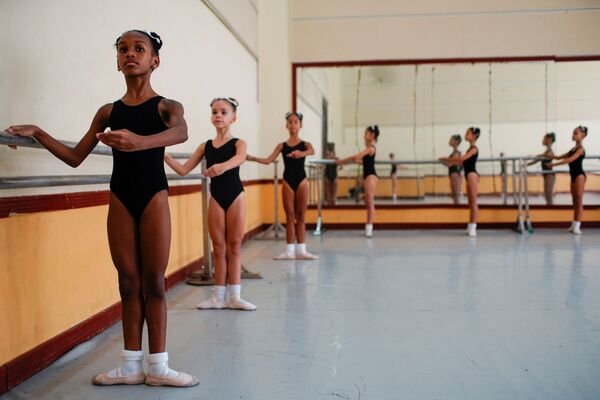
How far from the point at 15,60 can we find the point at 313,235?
19.0 feet

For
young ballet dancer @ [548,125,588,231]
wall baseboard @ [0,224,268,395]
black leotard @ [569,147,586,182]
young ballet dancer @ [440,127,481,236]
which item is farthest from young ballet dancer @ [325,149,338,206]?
wall baseboard @ [0,224,268,395]

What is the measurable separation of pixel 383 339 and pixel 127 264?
4.29 feet

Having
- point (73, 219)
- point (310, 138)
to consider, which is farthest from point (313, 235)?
point (73, 219)

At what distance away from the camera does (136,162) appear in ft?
7.16

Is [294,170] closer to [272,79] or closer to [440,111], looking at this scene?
[272,79]

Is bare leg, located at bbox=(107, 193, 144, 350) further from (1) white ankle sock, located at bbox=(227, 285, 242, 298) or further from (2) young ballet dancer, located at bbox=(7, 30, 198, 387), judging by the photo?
(1) white ankle sock, located at bbox=(227, 285, 242, 298)

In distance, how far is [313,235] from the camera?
25.8ft

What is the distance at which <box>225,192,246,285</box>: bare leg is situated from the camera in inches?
138

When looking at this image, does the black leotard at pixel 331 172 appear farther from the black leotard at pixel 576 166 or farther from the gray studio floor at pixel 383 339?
the gray studio floor at pixel 383 339

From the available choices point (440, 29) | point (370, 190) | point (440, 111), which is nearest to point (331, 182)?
point (370, 190)

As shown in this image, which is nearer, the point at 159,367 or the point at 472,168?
the point at 159,367

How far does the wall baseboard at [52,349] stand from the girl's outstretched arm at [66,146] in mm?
804

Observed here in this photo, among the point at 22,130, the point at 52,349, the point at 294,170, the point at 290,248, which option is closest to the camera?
the point at 22,130

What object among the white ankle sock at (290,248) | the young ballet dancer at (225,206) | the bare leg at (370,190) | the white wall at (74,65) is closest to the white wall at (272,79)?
the bare leg at (370,190)
